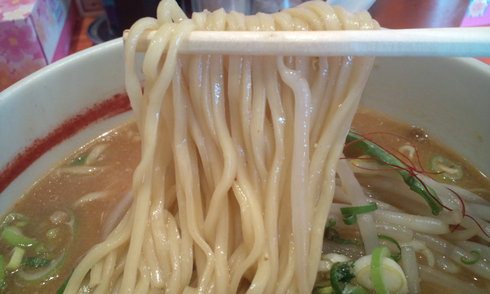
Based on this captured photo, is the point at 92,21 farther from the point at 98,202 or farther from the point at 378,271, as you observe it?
the point at 378,271

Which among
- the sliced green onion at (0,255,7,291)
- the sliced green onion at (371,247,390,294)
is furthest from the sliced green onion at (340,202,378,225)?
the sliced green onion at (0,255,7,291)

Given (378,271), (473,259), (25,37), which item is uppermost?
(25,37)

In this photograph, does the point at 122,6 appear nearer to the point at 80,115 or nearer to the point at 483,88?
the point at 80,115

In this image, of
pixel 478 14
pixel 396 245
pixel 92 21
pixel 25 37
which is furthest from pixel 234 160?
pixel 92 21

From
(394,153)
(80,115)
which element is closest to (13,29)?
Result: (80,115)

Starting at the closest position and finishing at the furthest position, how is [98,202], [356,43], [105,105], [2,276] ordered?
[356,43]
[2,276]
[98,202]
[105,105]

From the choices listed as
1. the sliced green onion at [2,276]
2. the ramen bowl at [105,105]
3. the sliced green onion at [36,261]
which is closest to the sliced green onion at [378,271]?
the ramen bowl at [105,105]

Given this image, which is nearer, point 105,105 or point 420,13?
point 105,105
